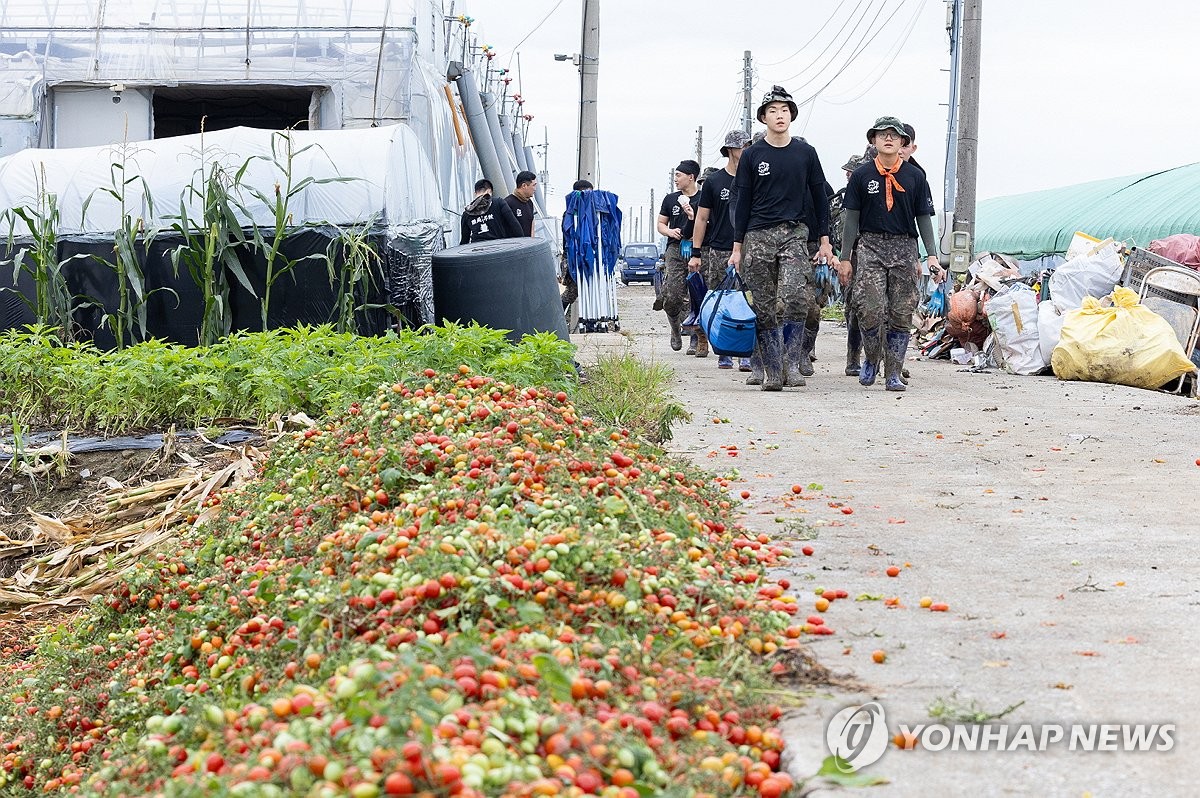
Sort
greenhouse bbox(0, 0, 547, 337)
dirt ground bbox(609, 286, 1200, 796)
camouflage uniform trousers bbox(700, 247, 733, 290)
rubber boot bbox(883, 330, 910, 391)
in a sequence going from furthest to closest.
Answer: camouflage uniform trousers bbox(700, 247, 733, 290)
rubber boot bbox(883, 330, 910, 391)
greenhouse bbox(0, 0, 547, 337)
dirt ground bbox(609, 286, 1200, 796)

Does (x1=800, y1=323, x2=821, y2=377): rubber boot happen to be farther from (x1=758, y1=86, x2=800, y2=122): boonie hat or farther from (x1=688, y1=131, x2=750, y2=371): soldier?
(x1=758, y1=86, x2=800, y2=122): boonie hat

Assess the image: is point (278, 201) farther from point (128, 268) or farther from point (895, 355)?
point (895, 355)

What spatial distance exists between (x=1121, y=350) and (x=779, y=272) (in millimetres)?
3518

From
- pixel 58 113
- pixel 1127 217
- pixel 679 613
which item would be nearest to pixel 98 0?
pixel 58 113

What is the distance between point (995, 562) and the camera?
4.54m

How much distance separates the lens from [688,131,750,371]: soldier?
483 inches

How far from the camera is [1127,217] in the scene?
24.7 metres

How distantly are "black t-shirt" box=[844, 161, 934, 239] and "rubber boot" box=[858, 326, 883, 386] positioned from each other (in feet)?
2.68

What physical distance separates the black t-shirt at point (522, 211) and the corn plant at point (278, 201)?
4.66 m

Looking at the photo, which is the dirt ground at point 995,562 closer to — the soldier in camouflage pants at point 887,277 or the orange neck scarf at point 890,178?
the soldier in camouflage pants at point 887,277

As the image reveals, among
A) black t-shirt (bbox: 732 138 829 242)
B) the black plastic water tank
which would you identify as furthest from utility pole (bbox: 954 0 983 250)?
the black plastic water tank

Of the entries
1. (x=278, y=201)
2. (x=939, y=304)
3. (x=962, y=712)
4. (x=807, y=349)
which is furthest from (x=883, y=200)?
(x=962, y=712)

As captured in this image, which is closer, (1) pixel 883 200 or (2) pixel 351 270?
(2) pixel 351 270

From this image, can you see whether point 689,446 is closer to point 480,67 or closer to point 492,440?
point 492,440
